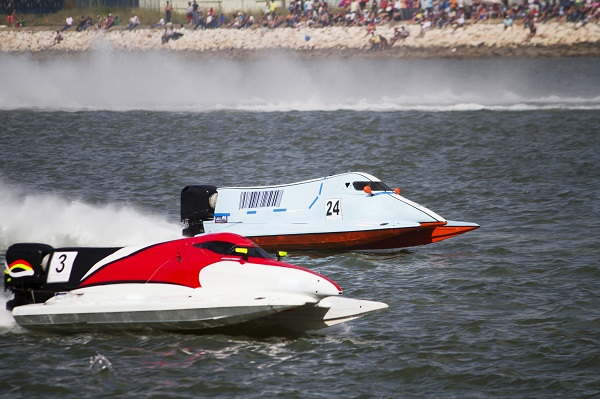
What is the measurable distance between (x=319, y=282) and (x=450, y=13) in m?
48.0

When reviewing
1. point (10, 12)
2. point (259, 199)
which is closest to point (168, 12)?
point (10, 12)

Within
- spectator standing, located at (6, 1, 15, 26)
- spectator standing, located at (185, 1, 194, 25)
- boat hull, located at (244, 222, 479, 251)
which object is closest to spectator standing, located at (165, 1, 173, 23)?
spectator standing, located at (185, 1, 194, 25)

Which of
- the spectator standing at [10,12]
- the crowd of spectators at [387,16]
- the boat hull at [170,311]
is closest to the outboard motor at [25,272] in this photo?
the boat hull at [170,311]

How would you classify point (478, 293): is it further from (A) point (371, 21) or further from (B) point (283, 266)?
(A) point (371, 21)

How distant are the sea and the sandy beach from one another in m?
4.46

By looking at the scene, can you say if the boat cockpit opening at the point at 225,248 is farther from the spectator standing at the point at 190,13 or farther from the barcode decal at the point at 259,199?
the spectator standing at the point at 190,13

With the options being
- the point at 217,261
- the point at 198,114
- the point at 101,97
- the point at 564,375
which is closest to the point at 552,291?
the point at 564,375

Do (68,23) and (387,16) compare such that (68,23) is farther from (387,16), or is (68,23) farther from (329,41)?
(387,16)

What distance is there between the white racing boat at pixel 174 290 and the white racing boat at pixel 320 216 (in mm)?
4220

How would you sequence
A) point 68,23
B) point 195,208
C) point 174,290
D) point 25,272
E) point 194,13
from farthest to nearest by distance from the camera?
point 68,23 < point 194,13 < point 195,208 < point 25,272 < point 174,290

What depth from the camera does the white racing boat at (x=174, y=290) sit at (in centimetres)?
1216

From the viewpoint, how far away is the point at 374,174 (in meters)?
25.2

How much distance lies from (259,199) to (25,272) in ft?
18.8

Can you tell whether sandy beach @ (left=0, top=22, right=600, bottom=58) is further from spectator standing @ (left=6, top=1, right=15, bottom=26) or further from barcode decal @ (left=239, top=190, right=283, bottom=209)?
barcode decal @ (left=239, top=190, right=283, bottom=209)
